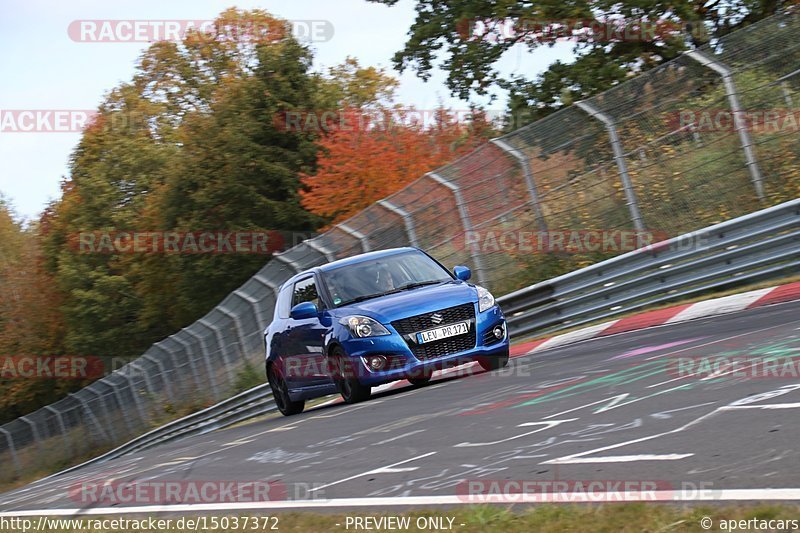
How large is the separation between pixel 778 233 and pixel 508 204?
472 centimetres

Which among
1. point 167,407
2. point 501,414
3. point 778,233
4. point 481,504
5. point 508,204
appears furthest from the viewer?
point 167,407

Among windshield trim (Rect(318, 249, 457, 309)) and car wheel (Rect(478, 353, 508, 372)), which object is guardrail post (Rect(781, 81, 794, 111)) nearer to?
windshield trim (Rect(318, 249, 457, 309))

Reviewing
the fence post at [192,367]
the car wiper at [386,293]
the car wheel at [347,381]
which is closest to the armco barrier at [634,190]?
the car wiper at [386,293]

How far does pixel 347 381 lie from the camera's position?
1370 centimetres

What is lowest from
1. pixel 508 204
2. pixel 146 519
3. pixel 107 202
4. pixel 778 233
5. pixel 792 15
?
pixel 146 519

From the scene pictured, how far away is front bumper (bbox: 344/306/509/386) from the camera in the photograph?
1298 cm

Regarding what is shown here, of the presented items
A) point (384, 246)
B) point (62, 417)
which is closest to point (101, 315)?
point (62, 417)

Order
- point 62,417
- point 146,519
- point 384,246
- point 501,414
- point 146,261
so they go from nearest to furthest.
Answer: point 146,519 < point 501,414 < point 384,246 < point 62,417 < point 146,261

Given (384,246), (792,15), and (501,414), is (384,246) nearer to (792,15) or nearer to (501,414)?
(792,15)

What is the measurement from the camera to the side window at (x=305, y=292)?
14648 millimetres

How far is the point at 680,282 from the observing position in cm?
1587

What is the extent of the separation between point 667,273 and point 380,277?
414cm

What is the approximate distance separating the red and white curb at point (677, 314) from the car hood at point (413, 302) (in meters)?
2.39

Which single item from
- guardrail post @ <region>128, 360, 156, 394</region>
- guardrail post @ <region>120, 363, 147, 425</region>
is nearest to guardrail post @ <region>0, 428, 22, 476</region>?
guardrail post @ <region>120, 363, 147, 425</region>
